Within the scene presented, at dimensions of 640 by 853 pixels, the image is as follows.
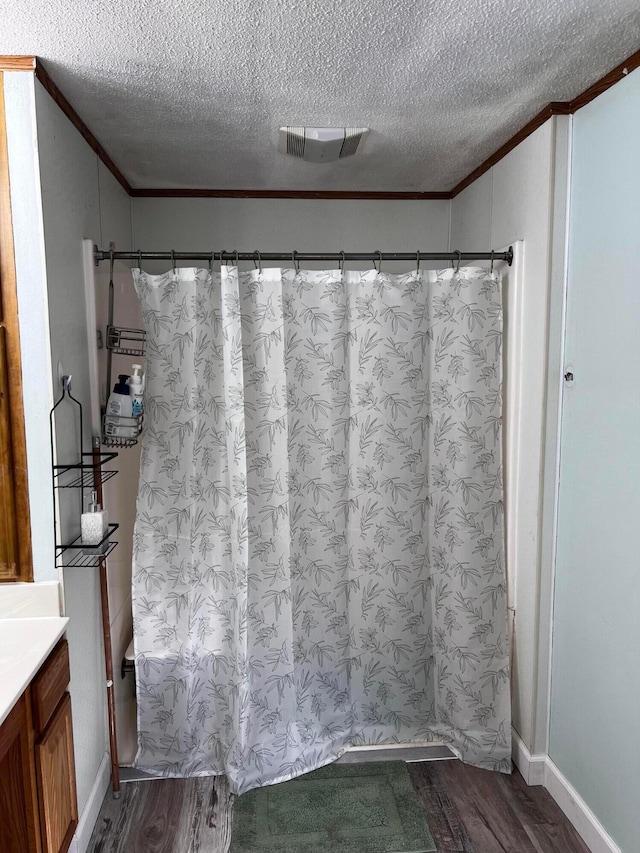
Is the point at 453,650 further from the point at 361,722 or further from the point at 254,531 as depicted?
the point at 254,531

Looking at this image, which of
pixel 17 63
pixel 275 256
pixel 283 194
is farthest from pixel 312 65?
pixel 283 194

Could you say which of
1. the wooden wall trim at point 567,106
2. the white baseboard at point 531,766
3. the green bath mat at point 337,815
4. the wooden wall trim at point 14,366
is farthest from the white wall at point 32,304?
the white baseboard at point 531,766

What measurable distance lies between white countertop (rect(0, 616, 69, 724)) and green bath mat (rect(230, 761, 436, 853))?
0.96 m

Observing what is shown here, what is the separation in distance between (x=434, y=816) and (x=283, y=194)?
2.67 metres

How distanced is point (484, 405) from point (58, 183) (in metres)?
1.61

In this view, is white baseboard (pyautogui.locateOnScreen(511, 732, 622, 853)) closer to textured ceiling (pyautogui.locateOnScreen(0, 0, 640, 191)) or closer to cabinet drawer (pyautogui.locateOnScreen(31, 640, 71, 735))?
cabinet drawer (pyautogui.locateOnScreen(31, 640, 71, 735))

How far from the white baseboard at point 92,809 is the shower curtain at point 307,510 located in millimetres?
143

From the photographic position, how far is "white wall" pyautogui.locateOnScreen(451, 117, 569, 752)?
209cm

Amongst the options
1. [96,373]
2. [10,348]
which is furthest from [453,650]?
[10,348]

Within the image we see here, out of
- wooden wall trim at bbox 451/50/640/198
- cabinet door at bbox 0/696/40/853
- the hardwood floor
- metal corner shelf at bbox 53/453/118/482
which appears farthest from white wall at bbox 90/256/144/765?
wooden wall trim at bbox 451/50/640/198

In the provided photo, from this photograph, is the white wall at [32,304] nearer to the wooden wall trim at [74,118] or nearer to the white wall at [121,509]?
the wooden wall trim at [74,118]

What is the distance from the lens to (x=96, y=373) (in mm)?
2178

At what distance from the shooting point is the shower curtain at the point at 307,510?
225cm

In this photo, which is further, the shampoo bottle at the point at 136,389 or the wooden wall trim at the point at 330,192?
the shampoo bottle at the point at 136,389
